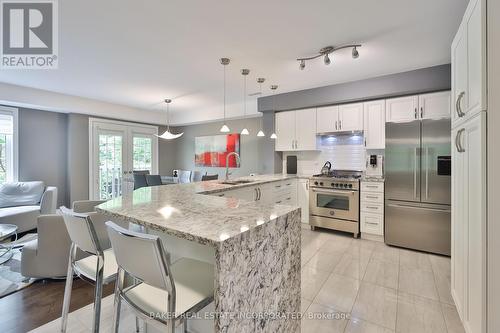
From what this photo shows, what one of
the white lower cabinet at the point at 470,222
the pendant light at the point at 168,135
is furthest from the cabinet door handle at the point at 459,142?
the pendant light at the point at 168,135

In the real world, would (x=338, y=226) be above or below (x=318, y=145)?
below

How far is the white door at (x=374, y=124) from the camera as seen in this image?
3662 mm

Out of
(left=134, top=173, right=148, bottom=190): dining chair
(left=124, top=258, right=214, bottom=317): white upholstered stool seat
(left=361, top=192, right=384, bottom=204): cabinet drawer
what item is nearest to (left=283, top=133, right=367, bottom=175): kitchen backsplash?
(left=361, top=192, right=384, bottom=204): cabinet drawer

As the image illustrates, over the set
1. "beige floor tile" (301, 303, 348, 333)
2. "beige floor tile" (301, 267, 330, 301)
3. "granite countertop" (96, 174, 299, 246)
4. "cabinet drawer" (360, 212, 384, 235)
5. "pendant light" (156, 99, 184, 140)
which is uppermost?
"pendant light" (156, 99, 184, 140)

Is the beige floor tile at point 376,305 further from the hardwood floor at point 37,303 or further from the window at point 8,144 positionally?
the window at point 8,144

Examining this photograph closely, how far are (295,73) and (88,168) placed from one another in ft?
16.2

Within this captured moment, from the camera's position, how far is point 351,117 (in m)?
3.92

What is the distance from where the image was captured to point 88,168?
5324mm

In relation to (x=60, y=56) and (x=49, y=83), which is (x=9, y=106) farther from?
(x=60, y=56)

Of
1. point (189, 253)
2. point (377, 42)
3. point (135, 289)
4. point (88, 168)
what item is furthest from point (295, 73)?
point (88, 168)

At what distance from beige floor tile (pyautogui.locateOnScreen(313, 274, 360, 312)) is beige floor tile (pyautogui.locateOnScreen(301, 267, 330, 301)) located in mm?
42

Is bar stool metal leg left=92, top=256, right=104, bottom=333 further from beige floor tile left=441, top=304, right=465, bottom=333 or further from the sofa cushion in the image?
the sofa cushion

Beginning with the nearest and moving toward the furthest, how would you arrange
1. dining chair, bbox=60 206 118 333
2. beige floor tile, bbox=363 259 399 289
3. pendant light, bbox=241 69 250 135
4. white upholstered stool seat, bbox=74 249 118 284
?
dining chair, bbox=60 206 118 333
white upholstered stool seat, bbox=74 249 118 284
beige floor tile, bbox=363 259 399 289
pendant light, bbox=241 69 250 135

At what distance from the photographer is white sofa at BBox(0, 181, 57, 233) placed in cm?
370
